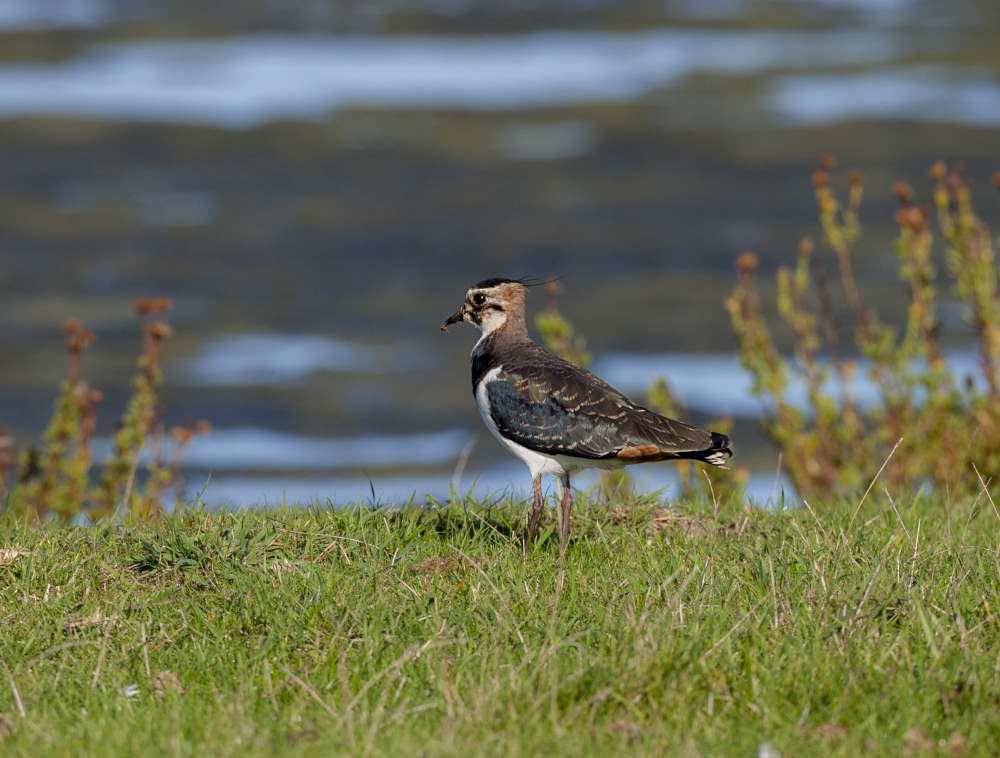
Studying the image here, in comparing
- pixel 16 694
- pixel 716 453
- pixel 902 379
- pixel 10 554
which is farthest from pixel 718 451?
pixel 902 379

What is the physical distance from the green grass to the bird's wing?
441 millimetres

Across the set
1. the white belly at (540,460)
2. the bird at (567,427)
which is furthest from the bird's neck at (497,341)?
the white belly at (540,460)

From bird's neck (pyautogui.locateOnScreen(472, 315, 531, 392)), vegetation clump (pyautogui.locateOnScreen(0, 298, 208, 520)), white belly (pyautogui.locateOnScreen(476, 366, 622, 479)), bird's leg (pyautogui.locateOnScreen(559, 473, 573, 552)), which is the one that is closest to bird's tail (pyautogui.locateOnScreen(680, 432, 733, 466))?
white belly (pyautogui.locateOnScreen(476, 366, 622, 479))

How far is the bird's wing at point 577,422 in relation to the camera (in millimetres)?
7672

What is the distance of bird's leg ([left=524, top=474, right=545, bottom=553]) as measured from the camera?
7.74 meters

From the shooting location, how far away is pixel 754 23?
3194cm

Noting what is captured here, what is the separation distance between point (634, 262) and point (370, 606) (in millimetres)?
13891

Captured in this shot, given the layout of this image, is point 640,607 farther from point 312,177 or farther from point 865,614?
point 312,177

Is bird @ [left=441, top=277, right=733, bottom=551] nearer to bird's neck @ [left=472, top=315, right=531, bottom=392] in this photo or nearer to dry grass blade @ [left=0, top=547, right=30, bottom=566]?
bird's neck @ [left=472, top=315, right=531, bottom=392]

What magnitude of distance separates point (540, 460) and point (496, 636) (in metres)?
1.60

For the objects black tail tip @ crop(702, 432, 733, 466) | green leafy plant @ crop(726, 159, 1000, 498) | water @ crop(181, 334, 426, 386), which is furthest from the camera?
water @ crop(181, 334, 426, 386)

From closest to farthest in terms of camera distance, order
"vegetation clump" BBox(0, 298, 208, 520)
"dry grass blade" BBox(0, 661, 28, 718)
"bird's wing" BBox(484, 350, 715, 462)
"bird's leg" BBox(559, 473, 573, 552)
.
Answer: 1. "dry grass blade" BBox(0, 661, 28, 718)
2. "bird's leg" BBox(559, 473, 573, 552)
3. "bird's wing" BBox(484, 350, 715, 462)
4. "vegetation clump" BBox(0, 298, 208, 520)

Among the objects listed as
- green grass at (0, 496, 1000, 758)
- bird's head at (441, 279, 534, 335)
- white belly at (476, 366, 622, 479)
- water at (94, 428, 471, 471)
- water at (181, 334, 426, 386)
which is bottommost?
water at (94, 428, 471, 471)

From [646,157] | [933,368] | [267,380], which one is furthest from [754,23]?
[933,368]
